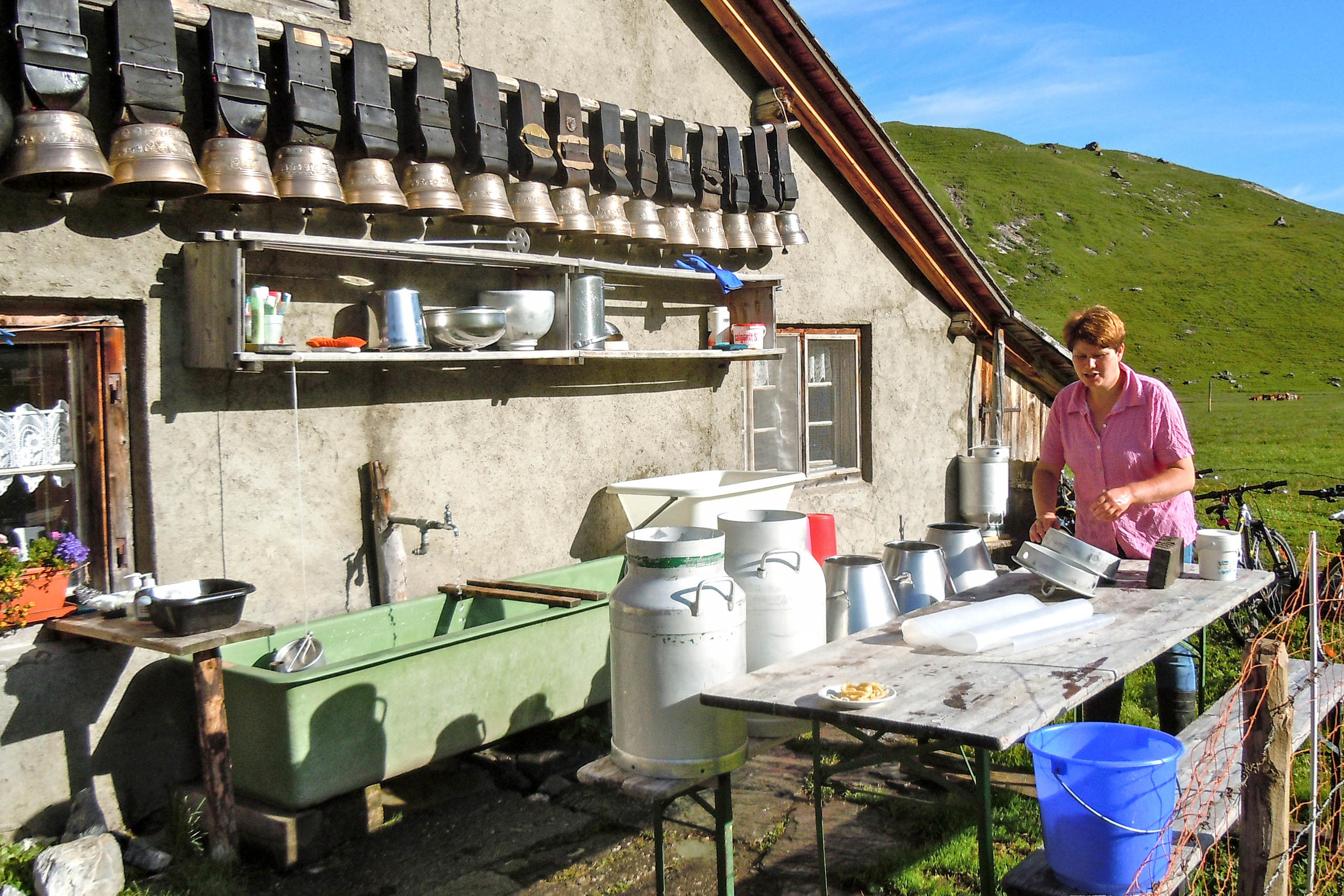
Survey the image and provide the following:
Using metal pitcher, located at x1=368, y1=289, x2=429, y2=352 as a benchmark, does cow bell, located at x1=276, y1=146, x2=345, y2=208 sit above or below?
above

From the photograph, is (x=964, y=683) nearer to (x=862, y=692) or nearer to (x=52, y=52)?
(x=862, y=692)

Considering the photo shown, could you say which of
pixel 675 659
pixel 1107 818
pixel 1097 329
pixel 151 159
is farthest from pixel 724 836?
pixel 151 159

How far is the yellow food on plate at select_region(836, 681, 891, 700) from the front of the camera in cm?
245

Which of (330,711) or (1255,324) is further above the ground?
(1255,324)

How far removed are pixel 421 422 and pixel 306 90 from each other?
1558 millimetres

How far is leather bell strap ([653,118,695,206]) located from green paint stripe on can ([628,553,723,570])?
367cm

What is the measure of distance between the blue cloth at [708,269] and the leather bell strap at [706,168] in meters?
0.33

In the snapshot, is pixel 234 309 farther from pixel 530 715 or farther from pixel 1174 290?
pixel 1174 290

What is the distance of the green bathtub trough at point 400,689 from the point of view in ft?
11.9

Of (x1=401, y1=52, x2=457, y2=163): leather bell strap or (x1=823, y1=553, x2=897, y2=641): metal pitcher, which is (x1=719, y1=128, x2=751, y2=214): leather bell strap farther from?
(x1=823, y1=553, x2=897, y2=641): metal pitcher

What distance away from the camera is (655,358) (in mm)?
6000

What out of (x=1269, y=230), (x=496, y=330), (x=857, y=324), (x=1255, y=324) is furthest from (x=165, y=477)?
(x=1269, y=230)

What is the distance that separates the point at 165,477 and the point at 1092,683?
11.2 ft

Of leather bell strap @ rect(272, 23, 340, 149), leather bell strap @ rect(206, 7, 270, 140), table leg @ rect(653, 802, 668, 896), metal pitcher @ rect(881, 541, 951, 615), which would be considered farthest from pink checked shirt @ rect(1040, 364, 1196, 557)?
leather bell strap @ rect(206, 7, 270, 140)
